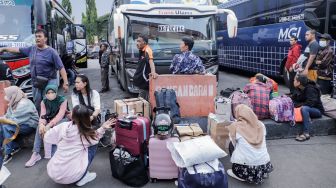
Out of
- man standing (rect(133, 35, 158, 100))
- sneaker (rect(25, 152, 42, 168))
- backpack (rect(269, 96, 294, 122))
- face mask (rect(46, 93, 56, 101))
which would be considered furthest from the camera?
man standing (rect(133, 35, 158, 100))

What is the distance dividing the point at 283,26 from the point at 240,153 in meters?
7.27

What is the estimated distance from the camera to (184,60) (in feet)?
19.7

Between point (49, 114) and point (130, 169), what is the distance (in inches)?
66.5

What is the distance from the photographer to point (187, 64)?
6.05 m

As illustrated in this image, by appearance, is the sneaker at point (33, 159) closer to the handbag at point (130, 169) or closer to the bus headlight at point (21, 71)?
Result: the handbag at point (130, 169)

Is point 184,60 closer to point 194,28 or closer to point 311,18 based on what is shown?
point 194,28

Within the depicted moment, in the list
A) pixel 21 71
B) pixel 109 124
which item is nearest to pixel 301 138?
pixel 109 124

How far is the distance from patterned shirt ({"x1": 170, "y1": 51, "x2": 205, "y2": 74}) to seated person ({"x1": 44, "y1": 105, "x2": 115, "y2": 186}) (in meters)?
2.41

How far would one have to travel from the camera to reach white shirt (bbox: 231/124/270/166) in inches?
161

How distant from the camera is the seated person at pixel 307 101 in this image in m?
5.75

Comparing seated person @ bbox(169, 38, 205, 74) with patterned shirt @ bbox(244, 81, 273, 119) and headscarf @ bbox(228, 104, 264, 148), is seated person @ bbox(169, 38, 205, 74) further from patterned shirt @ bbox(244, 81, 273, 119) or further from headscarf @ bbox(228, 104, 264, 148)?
headscarf @ bbox(228, 104, 264, 148)

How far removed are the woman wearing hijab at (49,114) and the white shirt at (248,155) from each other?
266cm

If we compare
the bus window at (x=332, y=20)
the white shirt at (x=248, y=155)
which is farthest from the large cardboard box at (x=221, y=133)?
the bus window at (x=332, y=20)

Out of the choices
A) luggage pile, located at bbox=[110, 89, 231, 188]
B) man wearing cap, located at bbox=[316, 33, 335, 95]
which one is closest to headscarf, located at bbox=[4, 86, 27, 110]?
luggage pile, located at bbox=[110, 89, 231, 188]
